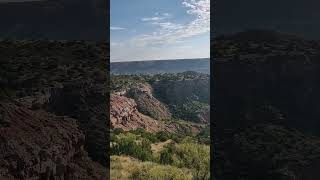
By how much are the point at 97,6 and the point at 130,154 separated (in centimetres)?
341

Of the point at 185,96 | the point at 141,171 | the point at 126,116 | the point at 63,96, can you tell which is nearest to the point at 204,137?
the point at 126,116

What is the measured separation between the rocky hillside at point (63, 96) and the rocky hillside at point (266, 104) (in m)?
1.52

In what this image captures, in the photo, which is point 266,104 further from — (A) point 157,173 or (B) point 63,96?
(A) point 157,173

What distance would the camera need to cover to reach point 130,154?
7.63 m

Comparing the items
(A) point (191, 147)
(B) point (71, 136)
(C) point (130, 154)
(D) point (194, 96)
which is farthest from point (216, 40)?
(D) point (194, 96)

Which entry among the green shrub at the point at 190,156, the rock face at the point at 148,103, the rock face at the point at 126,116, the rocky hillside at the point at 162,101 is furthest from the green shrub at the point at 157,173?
the rock face at the point at 148,103

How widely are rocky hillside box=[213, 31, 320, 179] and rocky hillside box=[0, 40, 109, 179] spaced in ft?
5.00

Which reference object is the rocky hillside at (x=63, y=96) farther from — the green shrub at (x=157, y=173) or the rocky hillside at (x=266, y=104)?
the green shrub at (x=157, y=173)

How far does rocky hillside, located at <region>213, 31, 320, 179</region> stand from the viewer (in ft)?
13.4

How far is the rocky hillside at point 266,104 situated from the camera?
4.08m

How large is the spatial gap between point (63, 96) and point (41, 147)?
804mm

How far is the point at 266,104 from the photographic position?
4.21 meters

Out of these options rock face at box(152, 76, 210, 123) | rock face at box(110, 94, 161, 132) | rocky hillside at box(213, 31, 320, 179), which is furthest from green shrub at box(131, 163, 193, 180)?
rock face at box(152, 76, 210, 123)

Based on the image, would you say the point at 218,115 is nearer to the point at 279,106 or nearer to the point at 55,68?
the point at 279,106
